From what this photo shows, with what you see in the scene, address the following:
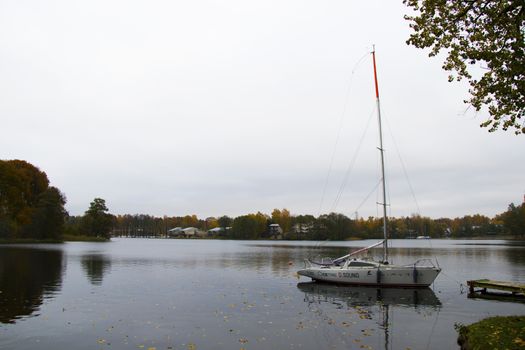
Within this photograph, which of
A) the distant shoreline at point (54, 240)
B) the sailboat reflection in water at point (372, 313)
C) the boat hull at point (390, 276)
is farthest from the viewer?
the distant shoreline at point (54, 240)

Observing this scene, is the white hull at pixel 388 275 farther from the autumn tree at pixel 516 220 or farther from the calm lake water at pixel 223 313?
the autumn tree at pixel 516 220

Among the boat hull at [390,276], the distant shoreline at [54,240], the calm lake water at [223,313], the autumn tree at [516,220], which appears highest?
the autumn tree at [516,220]

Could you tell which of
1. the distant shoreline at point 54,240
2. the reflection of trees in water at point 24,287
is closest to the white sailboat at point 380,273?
the reflection of trees in water at point 24,287

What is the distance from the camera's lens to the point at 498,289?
105 feet

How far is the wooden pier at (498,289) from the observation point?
31.1m

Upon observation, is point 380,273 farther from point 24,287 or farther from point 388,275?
point 24,287

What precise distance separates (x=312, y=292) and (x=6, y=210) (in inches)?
4083

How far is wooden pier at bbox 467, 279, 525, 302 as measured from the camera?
31092mm

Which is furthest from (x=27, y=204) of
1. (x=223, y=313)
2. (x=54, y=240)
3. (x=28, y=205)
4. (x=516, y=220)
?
(x=516, y=220)

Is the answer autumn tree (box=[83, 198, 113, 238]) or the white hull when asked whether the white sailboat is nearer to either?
the white hull

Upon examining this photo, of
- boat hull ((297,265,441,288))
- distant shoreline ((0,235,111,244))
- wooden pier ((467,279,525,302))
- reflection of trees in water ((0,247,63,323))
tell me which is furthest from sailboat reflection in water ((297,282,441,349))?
distant shoreline ((0,235,111,244))

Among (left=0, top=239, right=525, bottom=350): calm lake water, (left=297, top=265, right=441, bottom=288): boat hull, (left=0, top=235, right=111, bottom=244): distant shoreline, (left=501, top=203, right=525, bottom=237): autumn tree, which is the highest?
(left=501, top=203, right=525, bottom=237): autumn tree

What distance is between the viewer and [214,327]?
2102 cm

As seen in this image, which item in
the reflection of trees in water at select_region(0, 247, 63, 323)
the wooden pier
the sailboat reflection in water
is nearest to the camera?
the sailboat reflection in water
